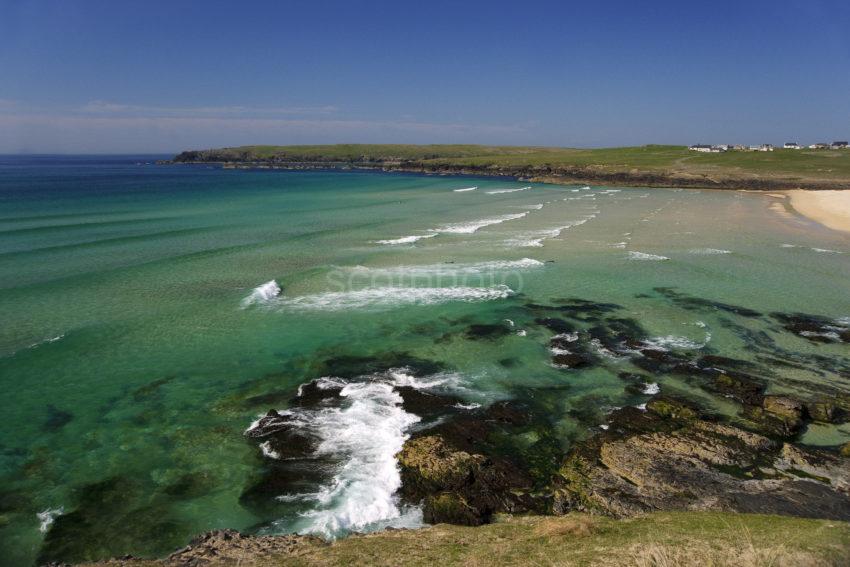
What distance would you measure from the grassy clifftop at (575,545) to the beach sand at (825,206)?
56.8 m

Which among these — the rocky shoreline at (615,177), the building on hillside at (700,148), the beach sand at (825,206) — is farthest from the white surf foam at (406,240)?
the building on hillside at (700,148)

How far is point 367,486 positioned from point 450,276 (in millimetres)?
21529

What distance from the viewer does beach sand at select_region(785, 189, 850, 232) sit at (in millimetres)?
56344

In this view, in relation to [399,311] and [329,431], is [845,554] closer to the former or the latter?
[329,431]

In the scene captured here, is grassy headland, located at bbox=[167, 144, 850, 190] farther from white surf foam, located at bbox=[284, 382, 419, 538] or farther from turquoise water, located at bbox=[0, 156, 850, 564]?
white surf foam, located at bbox=[284, 382, 419, 538]

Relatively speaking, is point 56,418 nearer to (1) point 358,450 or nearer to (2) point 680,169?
(1) point 358,450

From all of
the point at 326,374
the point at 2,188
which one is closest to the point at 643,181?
the point at 326,374

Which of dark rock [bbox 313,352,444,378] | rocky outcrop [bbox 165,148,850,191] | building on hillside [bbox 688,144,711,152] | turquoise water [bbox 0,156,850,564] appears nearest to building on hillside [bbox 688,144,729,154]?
building on hillside [bbox 688,144,711,152]

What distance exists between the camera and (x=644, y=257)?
128 ft

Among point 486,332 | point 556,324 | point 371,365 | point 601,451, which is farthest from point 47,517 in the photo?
point 556,324

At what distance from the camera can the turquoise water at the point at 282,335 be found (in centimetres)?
1284

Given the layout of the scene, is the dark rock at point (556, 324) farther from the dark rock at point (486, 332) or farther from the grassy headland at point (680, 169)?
the grassy headland at point (680, 169)

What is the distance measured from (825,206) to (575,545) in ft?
259

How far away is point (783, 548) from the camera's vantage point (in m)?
8.42
